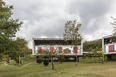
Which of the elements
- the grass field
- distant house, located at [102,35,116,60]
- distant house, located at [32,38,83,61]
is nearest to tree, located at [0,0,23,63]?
the grass field

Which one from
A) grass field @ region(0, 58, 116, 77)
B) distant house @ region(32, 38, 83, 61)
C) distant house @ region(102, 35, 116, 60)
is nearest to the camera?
grass field @ region(0, 58, 116, 77)

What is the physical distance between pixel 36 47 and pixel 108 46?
2563 cm

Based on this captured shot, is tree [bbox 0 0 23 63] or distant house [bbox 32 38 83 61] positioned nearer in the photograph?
tree [bbox 0 0 23 63]

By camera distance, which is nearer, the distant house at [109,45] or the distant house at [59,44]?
the distant house at [109,45]

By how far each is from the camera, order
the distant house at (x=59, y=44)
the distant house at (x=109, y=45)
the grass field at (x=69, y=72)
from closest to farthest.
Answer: the grass field at (x=69, y=72) → the distant house at (x=109, y=45) → the distant house at (x=59, y=44)

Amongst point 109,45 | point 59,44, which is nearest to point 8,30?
point 59,44

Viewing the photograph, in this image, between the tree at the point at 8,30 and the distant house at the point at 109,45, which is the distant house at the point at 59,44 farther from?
the tree at the point at 8,30

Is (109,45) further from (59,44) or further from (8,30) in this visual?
(8,30)

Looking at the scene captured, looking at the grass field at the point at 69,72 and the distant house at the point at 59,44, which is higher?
the distant house at the point at 59,44

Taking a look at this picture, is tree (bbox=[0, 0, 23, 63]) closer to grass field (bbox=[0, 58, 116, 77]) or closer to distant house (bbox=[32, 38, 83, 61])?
grass field (bbox=[0, 58, 116, 77])

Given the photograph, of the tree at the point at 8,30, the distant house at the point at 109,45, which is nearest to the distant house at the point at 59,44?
the distant house at the point at 109,45

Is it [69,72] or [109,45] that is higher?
[109,45]

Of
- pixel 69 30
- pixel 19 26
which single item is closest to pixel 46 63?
pixel 69 30

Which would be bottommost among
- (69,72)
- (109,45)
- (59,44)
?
(69,72)
